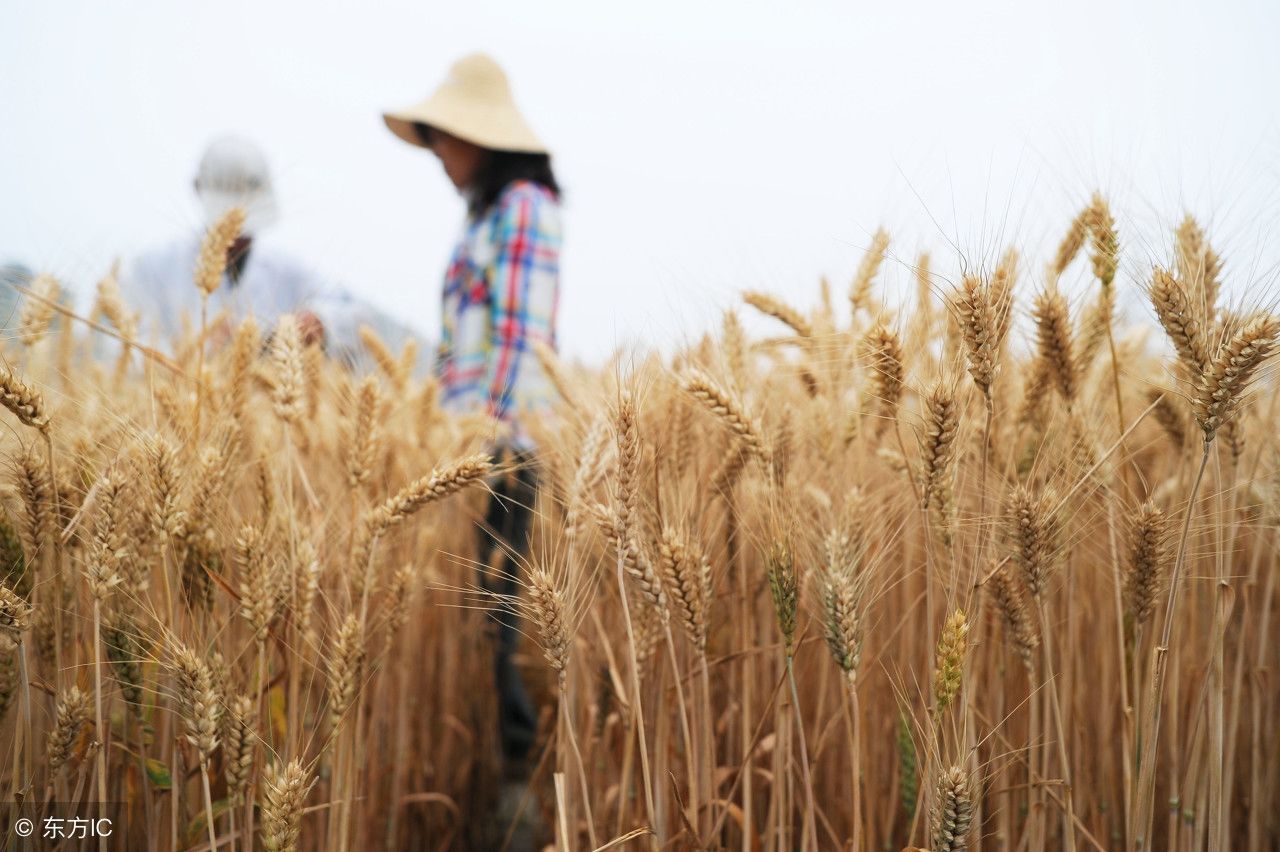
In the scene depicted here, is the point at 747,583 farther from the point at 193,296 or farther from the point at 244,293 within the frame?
the point at 193,296

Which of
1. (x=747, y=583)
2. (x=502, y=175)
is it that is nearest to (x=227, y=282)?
(x=502, y=175)

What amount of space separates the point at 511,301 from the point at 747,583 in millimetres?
1613

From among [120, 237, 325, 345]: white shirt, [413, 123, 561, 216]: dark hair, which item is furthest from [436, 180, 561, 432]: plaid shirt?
[120, 237, 325, 345]: white shirt

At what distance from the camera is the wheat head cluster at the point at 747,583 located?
99 centimetres

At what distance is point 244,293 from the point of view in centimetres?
167

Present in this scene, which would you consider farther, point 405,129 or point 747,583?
point 405,129

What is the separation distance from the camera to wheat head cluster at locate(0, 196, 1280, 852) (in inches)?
38.8

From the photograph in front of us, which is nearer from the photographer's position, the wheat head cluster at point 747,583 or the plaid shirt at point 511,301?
the wheat head cluster at point 747,583

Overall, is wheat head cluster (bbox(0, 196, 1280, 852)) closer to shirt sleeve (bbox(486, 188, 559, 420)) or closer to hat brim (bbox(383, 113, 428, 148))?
shirt sleeve (bbox(486, 188, 559, 420))

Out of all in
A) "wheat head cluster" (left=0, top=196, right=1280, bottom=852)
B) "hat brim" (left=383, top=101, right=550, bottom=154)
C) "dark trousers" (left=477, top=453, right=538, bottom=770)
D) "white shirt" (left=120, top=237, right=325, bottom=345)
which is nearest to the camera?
"wheat head cluster" (left=0, top=196, right=1280, bottom=852)

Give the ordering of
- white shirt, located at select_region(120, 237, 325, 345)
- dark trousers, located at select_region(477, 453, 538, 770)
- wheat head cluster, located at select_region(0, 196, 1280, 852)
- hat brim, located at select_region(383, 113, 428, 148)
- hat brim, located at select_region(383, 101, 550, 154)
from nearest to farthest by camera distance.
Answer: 1. wheat head cluster, located at select_region(0, 196, 1280, 852)
2. white shirt, located at select_region(120, 237, 325, 345)
3. dark trousers, located at select_region(477, 453, 538, 770)
4. hat brim, located at select_region(383, 101, 550, 154)
5. hat brim, located at select_region(383, 113, 428, 148)

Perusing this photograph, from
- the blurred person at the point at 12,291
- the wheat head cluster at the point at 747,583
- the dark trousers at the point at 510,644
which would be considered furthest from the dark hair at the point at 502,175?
the blurred person at the point at 12,291

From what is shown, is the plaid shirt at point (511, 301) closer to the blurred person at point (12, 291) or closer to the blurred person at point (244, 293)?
the blurred person at point (244, 293)

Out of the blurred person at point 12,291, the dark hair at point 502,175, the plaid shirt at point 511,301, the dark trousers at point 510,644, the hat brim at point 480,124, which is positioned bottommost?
the dark trousers at point 510,644
